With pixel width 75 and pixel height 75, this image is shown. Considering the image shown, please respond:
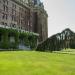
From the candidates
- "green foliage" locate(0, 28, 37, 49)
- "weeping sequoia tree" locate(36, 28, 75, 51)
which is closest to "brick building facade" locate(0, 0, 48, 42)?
"green foliage" locate(0, 28, 37, 49)

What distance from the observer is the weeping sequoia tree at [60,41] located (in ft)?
50.8

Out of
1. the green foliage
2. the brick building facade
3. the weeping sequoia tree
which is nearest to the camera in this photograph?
the weeping sequoia tree

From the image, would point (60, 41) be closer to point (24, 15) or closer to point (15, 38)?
point (15, 38)

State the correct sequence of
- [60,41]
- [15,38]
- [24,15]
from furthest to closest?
1. [24,15]
2. [15,38]
3. [60,41]

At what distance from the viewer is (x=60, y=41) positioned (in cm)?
1567

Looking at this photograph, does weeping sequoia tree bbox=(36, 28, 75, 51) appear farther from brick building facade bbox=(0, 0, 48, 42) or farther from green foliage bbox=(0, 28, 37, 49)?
brick building facade bbox=(0, 0, 48, 42)

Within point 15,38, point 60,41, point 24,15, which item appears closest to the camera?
point 60,41

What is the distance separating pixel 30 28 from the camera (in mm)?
90875

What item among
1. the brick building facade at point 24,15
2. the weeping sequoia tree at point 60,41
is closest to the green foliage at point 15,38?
the brick building facade at point 24,15

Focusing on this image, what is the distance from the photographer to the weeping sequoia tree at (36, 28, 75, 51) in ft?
50.8

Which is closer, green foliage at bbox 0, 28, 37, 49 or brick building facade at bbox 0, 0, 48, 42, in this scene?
green foliage at bbox 0, 28, 37, 49

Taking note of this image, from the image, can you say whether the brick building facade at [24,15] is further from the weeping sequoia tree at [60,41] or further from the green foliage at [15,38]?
the weeping sequoia tree at [60,41]

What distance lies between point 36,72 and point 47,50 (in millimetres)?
8797

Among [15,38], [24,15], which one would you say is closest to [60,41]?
[15,38]
